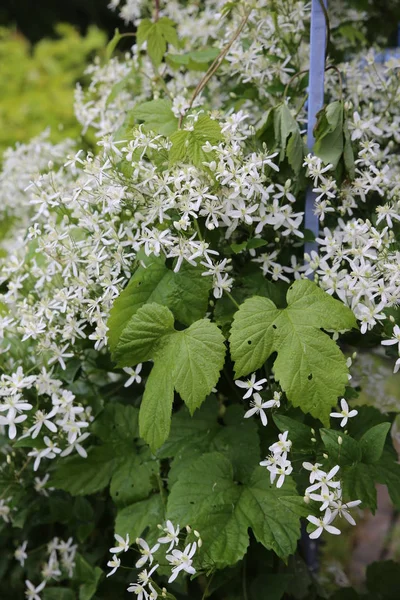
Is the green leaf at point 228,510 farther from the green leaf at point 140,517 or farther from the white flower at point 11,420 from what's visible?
the white flower at point 11,420

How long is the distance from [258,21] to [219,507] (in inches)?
49.7

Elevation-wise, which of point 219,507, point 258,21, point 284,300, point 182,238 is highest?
point 258,21

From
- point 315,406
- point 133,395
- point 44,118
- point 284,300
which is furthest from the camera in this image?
point 44,118

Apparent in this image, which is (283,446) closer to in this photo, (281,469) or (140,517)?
(281,469)

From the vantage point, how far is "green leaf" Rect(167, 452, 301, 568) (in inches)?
44.8

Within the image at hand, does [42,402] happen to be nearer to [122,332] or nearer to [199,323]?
[122,332]

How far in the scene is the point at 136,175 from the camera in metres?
1.26

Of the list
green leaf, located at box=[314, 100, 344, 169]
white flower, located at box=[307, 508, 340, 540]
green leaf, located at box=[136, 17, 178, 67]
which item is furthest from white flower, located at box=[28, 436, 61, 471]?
green leaf, located at box=[136, 17, 178, 67]

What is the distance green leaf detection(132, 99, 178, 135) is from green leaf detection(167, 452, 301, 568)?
76cm

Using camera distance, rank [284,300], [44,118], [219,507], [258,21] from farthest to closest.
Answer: [44,118] → [258,21] → [284,300] → [219,507]

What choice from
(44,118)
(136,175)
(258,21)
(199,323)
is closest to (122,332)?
(199,323)

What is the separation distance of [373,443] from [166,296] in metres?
0.49

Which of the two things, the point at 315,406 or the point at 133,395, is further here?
the point at 133,395

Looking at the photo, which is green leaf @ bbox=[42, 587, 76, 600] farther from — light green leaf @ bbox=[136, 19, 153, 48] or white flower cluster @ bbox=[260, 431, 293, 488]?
light green leaf @ bbox=[136, 19, 153, 48]
